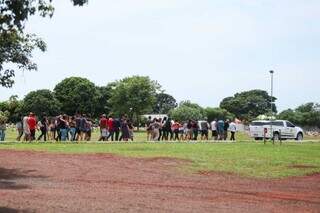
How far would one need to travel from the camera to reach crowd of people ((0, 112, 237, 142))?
123 feet

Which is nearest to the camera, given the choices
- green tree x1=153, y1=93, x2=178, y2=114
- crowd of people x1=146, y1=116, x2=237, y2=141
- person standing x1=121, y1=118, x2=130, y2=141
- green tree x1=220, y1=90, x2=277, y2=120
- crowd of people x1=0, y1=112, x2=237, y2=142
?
crowd of people x1=0, y1=112, x2=237, y2=142

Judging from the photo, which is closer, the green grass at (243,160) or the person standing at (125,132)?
the green grass at (243,160)

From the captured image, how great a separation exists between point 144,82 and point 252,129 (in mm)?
62123

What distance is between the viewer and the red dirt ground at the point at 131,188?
14.1 meters

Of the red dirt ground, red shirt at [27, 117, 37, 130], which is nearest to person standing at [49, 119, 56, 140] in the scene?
red shirt at [27, 117, 37, 130]

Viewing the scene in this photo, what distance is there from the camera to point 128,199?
1502cm

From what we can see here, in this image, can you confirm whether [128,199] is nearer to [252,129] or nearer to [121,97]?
[252,129]

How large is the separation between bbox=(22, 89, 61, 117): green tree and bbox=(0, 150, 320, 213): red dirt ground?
10414 cm

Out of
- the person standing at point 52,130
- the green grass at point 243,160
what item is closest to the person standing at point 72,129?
the person standing at point 52,130

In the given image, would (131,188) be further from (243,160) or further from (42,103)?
(42,103)

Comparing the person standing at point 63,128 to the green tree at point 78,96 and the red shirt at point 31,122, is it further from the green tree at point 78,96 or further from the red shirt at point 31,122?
the green tree at point 78,96

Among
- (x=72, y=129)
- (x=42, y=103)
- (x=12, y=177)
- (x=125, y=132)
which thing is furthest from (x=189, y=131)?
(x=42, y=103)

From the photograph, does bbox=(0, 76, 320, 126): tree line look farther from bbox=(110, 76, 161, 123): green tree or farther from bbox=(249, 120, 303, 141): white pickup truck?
bbox=(249, 120, 303, 141): white pickup truck

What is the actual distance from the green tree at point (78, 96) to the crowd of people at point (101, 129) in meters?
82.9
